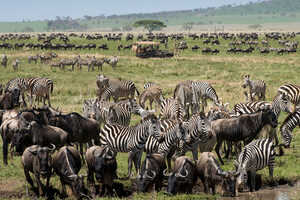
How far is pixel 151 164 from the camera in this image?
12812 millimetres

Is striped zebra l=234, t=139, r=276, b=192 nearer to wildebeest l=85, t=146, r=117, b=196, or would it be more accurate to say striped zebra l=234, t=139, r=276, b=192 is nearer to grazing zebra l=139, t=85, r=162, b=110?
wildebeest l=85, t=146, r=117, b=196

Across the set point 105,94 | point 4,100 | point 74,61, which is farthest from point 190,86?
point 74,61

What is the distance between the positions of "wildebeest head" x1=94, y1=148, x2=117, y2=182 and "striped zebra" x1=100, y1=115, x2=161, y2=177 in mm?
1232

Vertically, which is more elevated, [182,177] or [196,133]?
[196,133]

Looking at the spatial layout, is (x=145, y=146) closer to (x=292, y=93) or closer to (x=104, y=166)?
(x=104, y=166)

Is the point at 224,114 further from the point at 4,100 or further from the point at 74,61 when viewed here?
the point at 74,61

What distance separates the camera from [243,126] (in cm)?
1537

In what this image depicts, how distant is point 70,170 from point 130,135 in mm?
2517

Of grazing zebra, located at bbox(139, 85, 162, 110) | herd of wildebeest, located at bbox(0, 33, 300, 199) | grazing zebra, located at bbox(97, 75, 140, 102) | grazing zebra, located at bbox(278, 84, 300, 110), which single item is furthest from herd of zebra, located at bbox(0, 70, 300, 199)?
grazing zebra, located at bbox(97, 75, 140, 102)

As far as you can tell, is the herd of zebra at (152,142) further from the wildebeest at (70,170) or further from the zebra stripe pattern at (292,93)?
the zebra stripe pattern at (292,93)

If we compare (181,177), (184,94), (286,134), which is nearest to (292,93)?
(184,94)

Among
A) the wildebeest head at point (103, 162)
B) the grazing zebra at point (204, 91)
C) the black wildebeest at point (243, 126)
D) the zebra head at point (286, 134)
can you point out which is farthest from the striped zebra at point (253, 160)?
the grazing zebra at point (204, 91)

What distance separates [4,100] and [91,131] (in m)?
7.63

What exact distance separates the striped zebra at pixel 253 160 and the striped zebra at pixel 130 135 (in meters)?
2.41
